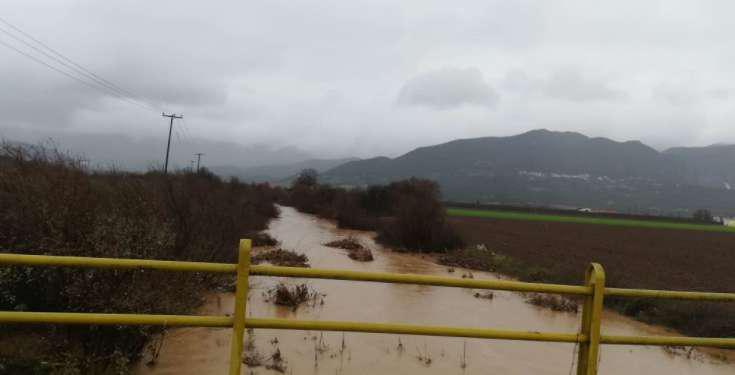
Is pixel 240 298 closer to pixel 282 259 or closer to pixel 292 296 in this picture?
pixel 292 296

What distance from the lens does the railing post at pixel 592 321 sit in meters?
3.13

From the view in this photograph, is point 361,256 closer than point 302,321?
No

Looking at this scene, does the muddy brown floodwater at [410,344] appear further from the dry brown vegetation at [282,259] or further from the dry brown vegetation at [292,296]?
the dry brown vegetation at [282,259]

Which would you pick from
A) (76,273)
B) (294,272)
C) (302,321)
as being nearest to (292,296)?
(76,273)

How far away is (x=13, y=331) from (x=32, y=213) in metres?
1.66

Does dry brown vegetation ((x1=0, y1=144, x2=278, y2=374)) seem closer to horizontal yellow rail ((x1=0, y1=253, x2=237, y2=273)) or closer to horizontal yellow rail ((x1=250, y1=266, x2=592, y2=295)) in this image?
horizontal yellow rail ((x1=0, y1=253, x2=237, y2=273))

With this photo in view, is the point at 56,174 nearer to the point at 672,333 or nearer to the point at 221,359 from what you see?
the point at 221,359

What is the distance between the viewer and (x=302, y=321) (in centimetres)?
300

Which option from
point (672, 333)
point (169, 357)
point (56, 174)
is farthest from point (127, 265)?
point (672, 333)

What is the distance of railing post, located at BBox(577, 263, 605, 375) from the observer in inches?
123

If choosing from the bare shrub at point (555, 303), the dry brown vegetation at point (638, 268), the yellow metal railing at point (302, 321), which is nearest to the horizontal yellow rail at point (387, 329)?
the yellow metal railing at point (302, 321)

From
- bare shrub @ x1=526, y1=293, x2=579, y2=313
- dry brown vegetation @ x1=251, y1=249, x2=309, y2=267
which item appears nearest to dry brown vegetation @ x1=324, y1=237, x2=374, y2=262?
dry brown vegetation @ x1=251, y1=249, x2=309, y2=267

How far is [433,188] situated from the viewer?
32062mm

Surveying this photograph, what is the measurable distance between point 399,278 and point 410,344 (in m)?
5.86
